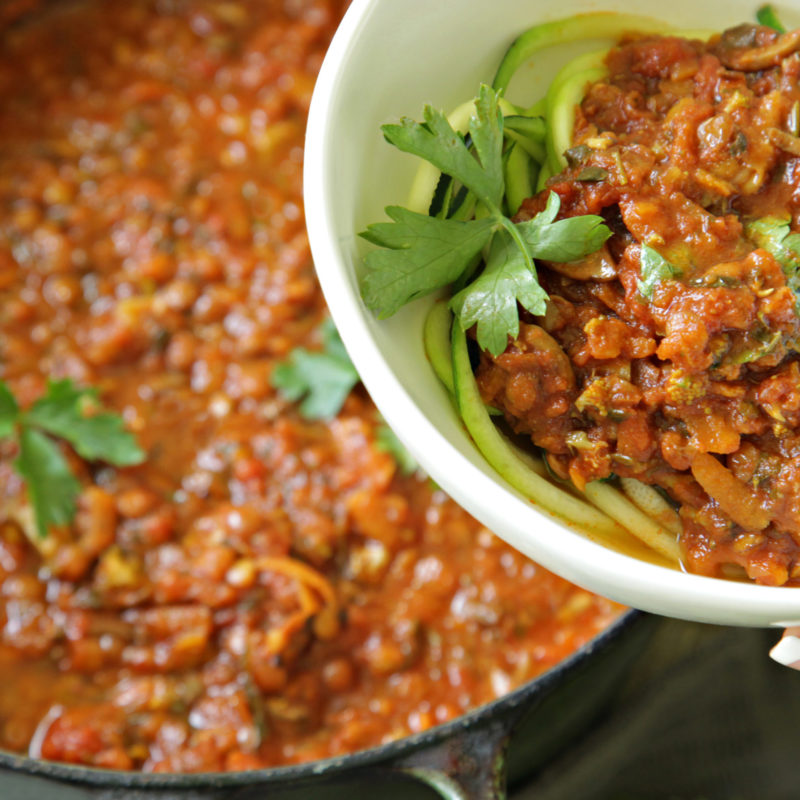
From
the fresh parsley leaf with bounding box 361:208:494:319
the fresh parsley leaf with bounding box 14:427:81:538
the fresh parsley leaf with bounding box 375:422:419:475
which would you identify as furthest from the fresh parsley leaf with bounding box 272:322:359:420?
the fresh parsley leaf with bounding box 361:208:494:319

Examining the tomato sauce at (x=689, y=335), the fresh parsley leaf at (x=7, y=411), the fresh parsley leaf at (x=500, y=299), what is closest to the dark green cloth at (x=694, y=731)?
the tomato sauce at (x=689, y=335)

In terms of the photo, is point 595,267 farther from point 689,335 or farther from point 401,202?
point 401,202

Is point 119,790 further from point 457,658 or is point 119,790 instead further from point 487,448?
point 487,448

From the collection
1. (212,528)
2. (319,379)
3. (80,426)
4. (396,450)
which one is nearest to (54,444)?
(80,426)

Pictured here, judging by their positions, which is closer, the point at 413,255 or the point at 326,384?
the point at 413,255

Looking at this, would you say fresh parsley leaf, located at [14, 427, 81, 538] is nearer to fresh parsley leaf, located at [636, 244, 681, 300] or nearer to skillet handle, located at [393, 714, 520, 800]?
skillet handle, located at [393, 714, 520, 800]

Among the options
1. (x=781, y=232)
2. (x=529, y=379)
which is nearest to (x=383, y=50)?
(x=529, y=379)

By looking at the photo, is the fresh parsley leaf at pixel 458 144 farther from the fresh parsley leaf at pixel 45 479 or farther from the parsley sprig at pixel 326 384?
the fresh parsley leaf at pixel 45 479
